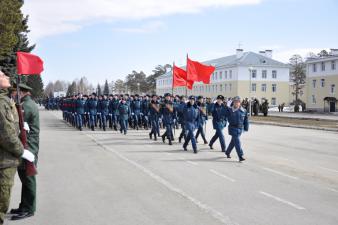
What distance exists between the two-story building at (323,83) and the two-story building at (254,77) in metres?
11.0

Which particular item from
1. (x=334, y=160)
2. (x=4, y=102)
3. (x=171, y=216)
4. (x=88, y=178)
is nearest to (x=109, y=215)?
(x=171, y=216)

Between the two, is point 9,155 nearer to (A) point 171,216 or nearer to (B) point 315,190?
(A) point 171,216

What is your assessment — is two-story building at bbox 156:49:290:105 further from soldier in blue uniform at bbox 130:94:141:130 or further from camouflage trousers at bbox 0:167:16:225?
camouflage trousers at bbox 0:167:16:225

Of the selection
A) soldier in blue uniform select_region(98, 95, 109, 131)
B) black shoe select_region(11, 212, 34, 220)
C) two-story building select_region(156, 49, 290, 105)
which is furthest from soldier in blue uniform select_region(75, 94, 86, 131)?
two-story building select_region(156, 49, 290, 105)

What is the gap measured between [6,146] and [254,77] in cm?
8036

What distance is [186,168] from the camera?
11.0m

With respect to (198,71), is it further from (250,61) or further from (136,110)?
(250,61)

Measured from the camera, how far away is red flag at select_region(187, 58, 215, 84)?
20.6 metres

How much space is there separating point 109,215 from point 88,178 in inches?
122

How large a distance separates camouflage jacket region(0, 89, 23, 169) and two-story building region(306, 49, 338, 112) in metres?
62.3

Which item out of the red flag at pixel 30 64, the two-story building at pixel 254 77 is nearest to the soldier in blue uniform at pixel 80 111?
the red flag at pixel 30 64

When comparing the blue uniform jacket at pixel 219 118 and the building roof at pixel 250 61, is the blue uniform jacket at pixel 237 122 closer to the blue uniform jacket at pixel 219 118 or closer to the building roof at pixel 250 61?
the blue uniform jacket at pixel 219 118

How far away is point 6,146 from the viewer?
16.6 feet

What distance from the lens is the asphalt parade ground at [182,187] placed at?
646 cm
